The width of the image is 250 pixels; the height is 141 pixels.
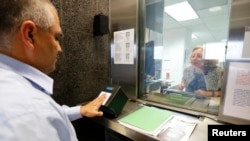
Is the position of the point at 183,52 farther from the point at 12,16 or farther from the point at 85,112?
the point at 12,16

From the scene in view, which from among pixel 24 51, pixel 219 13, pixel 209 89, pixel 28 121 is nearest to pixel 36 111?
pixel 28 121

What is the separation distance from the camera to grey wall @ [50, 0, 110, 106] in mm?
1046

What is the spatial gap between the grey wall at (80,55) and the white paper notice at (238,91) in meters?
0.90

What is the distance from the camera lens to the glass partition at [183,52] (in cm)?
95

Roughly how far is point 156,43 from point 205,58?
40 centimetres

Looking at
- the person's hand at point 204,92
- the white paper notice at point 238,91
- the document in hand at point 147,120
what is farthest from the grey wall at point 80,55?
the white paper notice at point 238,91

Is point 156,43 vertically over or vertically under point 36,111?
over

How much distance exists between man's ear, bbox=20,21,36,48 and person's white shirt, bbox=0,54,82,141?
0.19 ft

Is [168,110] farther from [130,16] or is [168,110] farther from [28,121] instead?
[28,121]

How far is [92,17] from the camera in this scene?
1212 mm

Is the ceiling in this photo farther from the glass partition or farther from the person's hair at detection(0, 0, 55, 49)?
the person's hair at detection(0, 0, 55, 49)

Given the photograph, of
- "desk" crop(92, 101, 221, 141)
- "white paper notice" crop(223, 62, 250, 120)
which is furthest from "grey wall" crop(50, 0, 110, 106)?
"white paper notice" crop(223, 62, 250, 120)

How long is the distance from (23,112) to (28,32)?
0.23 metres

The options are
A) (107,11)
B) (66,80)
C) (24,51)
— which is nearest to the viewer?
(24,51)
